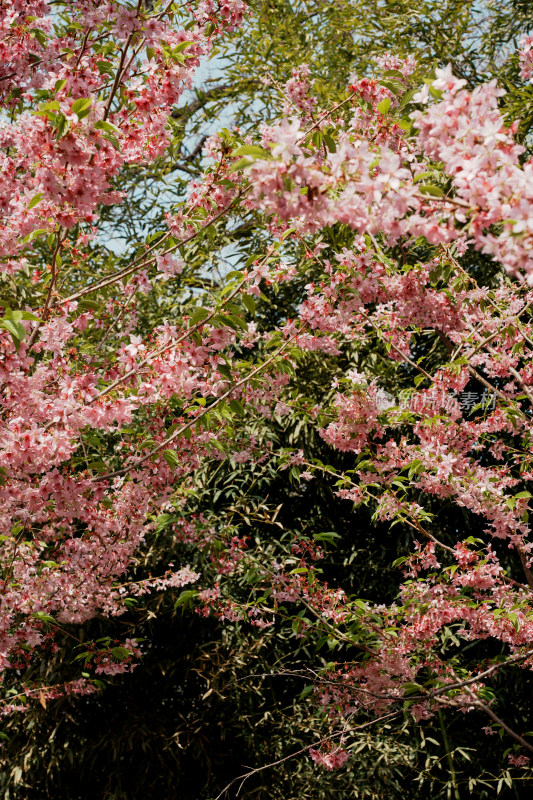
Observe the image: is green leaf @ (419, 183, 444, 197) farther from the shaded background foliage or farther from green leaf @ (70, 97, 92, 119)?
the shaded background foliage

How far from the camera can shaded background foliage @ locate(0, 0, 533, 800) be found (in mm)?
3459

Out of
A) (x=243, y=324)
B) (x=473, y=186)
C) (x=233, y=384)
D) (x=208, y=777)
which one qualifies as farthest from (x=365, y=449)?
(x=208, y=777)

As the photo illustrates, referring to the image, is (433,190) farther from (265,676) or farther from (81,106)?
(265,676)

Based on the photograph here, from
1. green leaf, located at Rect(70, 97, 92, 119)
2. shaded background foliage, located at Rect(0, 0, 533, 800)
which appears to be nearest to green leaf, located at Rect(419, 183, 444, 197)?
green leaf, located at Rect(70, 97, 92, 119)

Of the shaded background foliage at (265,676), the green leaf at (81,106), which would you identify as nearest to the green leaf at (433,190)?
the green leaf at (81,106)

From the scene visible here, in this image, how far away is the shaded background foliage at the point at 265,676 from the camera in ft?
11.3

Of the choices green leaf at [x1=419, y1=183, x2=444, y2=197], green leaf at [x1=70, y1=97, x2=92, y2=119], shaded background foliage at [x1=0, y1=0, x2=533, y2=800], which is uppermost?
green leaf at [x1=70, y1=97, x2=92, y2=119]

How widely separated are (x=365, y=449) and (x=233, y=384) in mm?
723

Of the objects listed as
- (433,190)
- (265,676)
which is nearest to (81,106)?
(433,190)

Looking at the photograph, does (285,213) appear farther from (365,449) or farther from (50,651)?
(50,651)

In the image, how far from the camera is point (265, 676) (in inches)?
123

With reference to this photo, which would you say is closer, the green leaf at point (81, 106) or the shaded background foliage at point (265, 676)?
the green leaf at point (81, 106)

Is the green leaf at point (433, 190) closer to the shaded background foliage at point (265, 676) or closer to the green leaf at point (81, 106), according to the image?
the green leaf at point (81, 106)

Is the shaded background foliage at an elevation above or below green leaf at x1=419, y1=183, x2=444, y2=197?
below
